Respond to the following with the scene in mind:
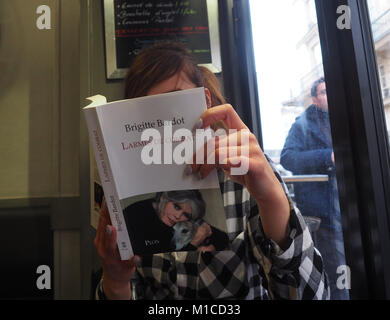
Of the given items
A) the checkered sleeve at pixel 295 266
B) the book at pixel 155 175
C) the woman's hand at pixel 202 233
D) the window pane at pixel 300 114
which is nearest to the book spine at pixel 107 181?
the book at pixel 155 175

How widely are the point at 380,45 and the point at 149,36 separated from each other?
0.62 metres

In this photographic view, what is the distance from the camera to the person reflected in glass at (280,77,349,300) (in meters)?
0.63

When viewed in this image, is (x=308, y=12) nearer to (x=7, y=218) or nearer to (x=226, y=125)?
(x=226, y=125)

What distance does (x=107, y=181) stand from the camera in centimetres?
43

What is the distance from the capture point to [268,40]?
0.84 metres

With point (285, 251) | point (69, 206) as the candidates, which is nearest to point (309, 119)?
point (285, 251)

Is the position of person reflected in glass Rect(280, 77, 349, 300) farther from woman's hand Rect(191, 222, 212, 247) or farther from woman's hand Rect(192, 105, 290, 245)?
woman's hand Rect(191, 222, 212, 247)

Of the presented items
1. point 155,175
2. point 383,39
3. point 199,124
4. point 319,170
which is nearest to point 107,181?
point 155,175

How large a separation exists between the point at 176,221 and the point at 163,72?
1.19ft

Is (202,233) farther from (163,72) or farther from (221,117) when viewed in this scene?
(163,72)

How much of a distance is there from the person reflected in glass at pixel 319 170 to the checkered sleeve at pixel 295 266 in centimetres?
15

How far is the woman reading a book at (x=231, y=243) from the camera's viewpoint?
0.44 meters

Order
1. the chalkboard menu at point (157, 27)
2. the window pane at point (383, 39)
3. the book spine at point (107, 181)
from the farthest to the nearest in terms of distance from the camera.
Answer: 1. the chalkboard menu at point (157, 27)
2. the window pane at point (383, 39)
3. the book spine at point (107, 181)

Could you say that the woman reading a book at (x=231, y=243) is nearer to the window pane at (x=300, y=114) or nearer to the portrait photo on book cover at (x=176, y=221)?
the portrait photo on book cover at (x=176, y=221)
